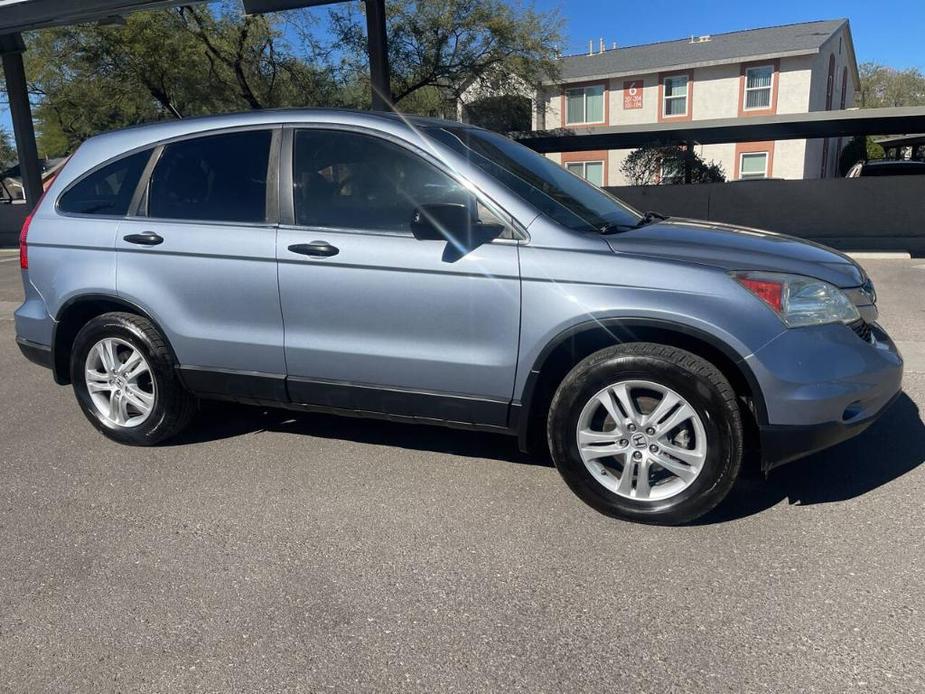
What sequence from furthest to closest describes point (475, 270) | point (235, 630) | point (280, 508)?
point (280, 508) < point (475, 270) < point (235, 630)

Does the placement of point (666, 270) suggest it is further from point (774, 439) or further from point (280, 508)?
point (280, 508)

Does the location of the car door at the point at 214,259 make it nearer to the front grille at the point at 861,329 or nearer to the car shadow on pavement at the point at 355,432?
the car shadow on pavement at the point at 355,432

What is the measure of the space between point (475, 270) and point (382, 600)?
147 cm

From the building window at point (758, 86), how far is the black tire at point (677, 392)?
2905 centimetres

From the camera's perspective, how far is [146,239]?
4066 millimetres

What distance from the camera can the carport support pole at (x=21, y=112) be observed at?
14539 millimetres

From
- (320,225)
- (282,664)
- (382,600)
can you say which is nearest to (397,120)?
(320,225)

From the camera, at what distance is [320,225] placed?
3734 mm

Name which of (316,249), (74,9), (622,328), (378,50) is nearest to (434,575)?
(622,328)

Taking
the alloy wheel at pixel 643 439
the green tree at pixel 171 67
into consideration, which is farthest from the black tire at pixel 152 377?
the green tree at pixel 171 67

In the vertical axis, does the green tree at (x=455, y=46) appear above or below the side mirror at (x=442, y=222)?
above

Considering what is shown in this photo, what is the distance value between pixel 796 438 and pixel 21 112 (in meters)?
17.4

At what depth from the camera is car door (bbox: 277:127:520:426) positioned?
3.39 m

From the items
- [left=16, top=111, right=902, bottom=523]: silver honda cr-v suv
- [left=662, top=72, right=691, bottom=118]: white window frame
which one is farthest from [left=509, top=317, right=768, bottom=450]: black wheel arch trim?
[left=662, top=72, right=691, bottom=118]: white window frame
